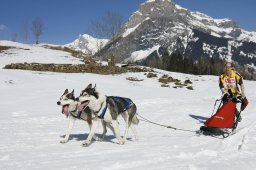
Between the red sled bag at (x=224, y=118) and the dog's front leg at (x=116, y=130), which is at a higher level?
the red sled bag at (x=224, y=118)

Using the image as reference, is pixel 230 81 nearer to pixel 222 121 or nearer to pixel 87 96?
pixel 222 121

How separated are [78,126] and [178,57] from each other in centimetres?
Result: 10423

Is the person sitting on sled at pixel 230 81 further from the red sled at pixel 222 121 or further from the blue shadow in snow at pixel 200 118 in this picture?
the blue shadow in snow at pixel 200 118

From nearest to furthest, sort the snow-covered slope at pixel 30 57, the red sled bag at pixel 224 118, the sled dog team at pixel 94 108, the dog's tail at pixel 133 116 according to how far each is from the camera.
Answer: the sled dog team at pixel 94 108 → the dog's tail at pixel 133 116 → the red sled bag at pixel 224 118 → the snow-covered slope at pixel 30 57

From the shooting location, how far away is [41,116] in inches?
589

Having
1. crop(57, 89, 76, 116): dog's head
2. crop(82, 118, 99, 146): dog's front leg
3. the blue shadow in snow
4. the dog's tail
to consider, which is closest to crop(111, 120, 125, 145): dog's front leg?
crop(82, 118, 99, 146): dog's front leg

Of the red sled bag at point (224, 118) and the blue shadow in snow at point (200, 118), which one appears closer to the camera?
the red sled bag at point (224, 118)

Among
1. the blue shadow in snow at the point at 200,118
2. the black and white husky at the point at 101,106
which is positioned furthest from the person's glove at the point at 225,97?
the black and white husky at the point at 101,106

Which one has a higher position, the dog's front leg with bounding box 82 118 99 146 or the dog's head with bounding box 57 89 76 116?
the dog's head with bounding box 57 89 76 116

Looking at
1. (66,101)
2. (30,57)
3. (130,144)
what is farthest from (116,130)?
(30,57)

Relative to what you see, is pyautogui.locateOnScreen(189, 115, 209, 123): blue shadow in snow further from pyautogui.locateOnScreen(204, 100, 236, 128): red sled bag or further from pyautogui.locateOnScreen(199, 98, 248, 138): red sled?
pyautogui.locateOnScreen(204, 100, 236, 128): red sled bag

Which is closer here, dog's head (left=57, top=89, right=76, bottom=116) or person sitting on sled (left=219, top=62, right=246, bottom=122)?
dog's head (left=57, top=89, right=76, bottom=116)

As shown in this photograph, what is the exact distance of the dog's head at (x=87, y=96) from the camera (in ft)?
27.0

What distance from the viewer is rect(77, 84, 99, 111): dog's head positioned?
8219 mm
